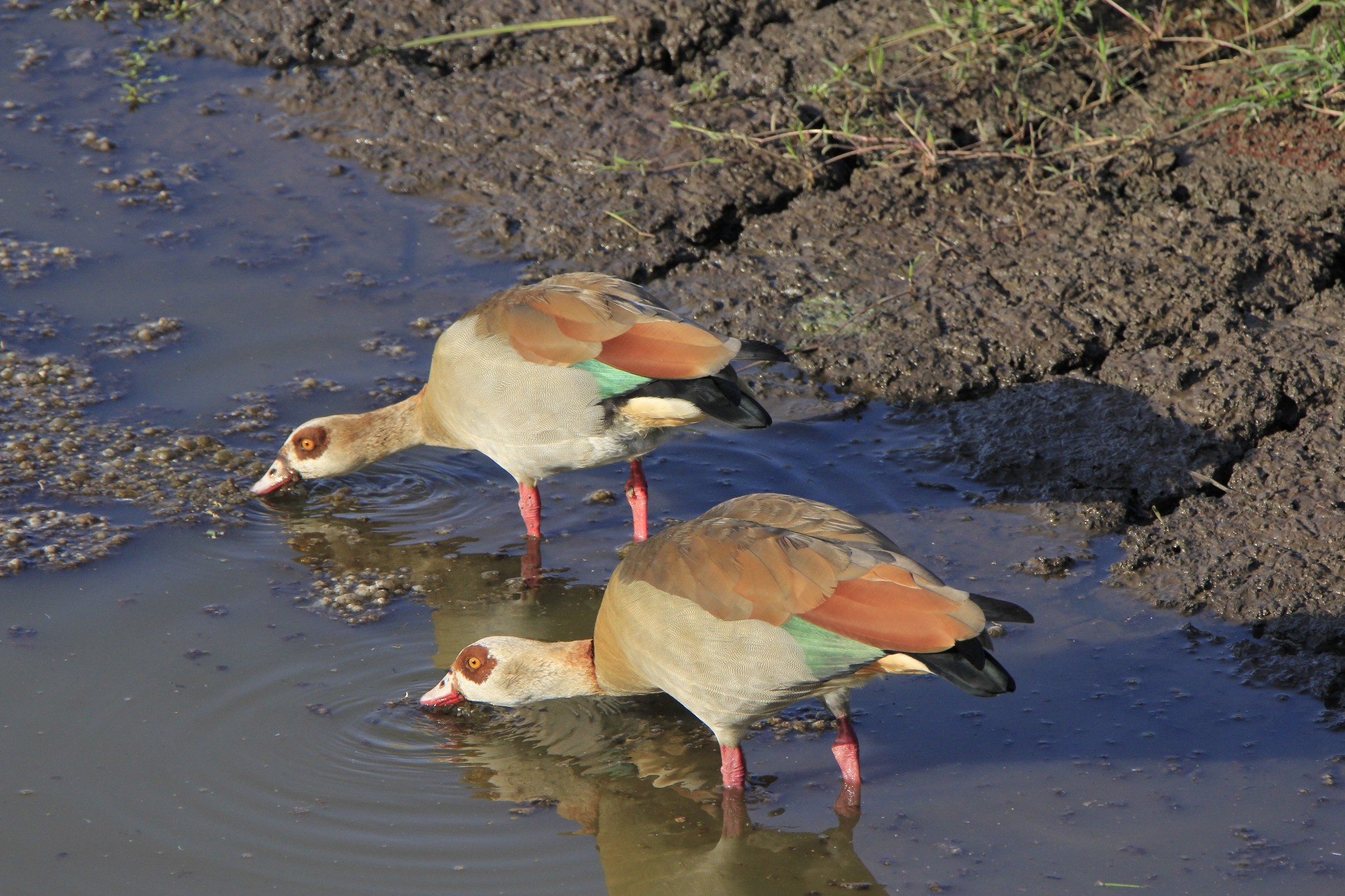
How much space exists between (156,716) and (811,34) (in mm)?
4996

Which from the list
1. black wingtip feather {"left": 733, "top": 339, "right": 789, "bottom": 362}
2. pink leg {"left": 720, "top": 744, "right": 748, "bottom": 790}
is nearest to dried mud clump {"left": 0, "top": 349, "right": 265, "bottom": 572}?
black wingtip feather {"left": 733, "top": 339, "right": 789, "bottom": 362}

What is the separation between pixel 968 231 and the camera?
6.42m

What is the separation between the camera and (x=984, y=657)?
11.9ft

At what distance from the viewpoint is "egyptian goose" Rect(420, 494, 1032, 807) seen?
12.0 ft

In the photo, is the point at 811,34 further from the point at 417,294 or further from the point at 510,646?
the point at 510,646

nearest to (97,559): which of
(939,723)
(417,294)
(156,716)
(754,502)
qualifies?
(156,716)

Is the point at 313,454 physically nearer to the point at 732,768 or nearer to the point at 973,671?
the point at 732,768

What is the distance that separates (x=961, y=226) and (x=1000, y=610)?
3149 mm

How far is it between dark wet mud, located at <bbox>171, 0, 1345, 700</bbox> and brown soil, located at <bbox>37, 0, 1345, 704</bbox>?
1cm

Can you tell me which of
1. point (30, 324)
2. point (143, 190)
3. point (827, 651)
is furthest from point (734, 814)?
point (143, 190)

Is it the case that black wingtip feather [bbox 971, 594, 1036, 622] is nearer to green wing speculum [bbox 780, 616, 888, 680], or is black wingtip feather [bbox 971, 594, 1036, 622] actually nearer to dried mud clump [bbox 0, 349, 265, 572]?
green wing speculum [bbox 780, 616, 888, 680]

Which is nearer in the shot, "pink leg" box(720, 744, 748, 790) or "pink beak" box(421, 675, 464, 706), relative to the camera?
"pink leg" box(720, 744, 748, 790)

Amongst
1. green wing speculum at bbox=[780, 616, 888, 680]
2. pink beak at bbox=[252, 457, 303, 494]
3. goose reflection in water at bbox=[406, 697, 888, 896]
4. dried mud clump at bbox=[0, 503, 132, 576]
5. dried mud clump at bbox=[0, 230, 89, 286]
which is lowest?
goose reflection in water at bbox=[406, 697, 888, 896]

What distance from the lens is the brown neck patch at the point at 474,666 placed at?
4.54 m
